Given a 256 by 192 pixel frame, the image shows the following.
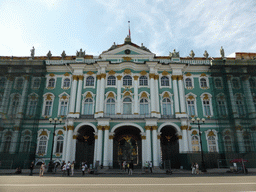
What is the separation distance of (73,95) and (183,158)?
18759mm

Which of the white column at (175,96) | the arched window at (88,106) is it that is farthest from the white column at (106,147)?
the white column at (175,96)

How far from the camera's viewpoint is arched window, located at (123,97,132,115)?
2857cm

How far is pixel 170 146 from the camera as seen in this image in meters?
28.2

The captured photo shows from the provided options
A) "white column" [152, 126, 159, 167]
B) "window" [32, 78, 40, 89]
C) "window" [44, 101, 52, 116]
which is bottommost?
"white column" [152, 126, 159, 167]

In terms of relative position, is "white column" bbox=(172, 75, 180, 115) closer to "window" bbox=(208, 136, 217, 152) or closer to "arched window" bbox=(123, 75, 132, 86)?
"window" bbox=(208, 136, 217, 152)

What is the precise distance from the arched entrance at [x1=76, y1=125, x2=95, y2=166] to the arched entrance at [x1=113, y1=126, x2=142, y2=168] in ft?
12.7

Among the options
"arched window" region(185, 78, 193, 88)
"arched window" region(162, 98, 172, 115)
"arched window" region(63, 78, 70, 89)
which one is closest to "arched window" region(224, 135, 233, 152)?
"arched window" region(162, 98, 172, 115)

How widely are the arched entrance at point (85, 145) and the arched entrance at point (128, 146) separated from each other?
152 inches

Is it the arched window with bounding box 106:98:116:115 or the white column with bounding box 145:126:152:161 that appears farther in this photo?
the arched window with bounding box 106:98:116:115

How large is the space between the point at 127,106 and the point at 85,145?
8.89 meters

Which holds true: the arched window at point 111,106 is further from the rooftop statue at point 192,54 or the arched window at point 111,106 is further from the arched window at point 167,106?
the rooftop statue at point 192,54

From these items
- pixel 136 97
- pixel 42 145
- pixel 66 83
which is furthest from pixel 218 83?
pixel 42 145

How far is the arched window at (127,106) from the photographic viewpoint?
28.6m

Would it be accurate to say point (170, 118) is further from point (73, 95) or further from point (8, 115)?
point (8, 115)
